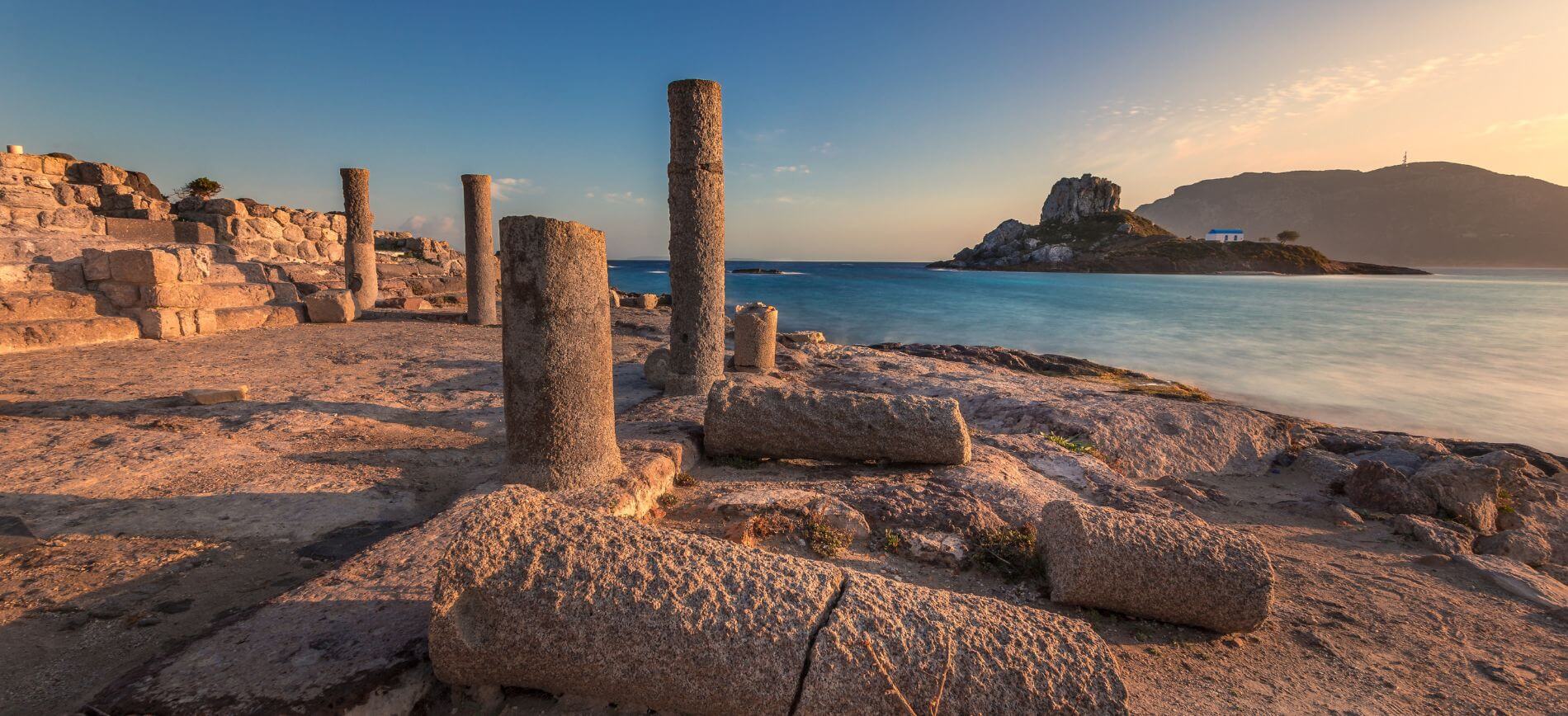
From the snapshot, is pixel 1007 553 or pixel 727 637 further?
pixel 1007 553

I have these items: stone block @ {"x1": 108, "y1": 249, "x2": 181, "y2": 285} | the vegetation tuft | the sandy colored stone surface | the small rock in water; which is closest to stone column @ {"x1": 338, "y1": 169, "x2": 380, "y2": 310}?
stone block @ {"x1": 108, "y1": 249, "x2": 181, "y2": 285}

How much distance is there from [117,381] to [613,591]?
8983 millimetres

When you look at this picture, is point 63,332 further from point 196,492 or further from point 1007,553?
point 1007,553

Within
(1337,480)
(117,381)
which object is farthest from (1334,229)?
(117,381)

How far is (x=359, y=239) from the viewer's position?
48.3ft

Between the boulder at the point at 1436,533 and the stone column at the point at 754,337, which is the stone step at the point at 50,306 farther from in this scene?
the boulder at the point at 1436,533

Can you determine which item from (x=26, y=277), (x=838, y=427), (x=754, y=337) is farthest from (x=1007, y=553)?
(x=26, y=277)

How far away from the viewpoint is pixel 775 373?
392 inches

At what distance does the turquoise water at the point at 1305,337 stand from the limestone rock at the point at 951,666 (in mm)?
14251

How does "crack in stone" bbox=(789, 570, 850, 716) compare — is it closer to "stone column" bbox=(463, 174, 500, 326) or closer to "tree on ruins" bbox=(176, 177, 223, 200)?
"stone column" bbox=(463, 174, 500, 326)

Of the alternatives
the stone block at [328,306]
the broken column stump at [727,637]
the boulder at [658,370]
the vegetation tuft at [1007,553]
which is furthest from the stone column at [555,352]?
the stone block at [328,306]

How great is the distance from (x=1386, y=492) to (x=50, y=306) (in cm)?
1846

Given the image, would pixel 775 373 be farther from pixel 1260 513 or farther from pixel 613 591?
pixel 613 591

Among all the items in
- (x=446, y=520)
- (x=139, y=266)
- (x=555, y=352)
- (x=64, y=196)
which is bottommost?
(x=446, y=520)
